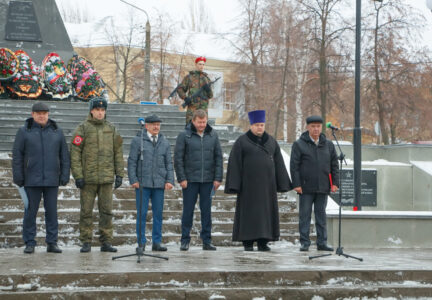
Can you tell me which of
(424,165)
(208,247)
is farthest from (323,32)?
(208,247)

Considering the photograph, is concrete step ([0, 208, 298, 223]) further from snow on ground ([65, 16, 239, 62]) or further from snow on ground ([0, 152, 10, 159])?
snow on ground ([65, 16, 239, 62])

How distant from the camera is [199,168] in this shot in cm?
956

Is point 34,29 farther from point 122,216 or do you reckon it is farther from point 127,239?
point 127,239

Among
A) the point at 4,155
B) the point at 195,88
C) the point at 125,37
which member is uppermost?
the point at 125,37

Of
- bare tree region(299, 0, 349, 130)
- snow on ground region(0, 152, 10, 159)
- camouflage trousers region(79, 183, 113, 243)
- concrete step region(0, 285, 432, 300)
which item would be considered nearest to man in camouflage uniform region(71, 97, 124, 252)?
camouflage trousers region(79, 183, 113, 243)

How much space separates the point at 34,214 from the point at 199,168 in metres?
2.25

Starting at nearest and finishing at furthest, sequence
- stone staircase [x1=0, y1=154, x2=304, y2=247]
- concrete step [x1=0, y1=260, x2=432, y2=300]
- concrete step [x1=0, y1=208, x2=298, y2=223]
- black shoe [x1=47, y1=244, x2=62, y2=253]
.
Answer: concrete step [x1=0, y1=260, x2=432, y2=300] → black shoe [x1=47, y1=244, x2=62, y2=253] → stone staircase [x1=0, y1=154, x2=304, y2=247] → concrete step [x1=0, y1=208, x2=298, y2=223]

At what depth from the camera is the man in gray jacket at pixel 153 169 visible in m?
9.20

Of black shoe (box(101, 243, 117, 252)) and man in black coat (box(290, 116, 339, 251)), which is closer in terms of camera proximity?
black shoe (box(101, 243, 117, 252))

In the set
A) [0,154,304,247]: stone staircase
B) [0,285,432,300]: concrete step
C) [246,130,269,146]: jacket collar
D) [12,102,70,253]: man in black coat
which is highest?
[246,130,269,146]: jacket collar

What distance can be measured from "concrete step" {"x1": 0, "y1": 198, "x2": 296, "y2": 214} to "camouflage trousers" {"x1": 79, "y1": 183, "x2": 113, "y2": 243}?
1.87 meters

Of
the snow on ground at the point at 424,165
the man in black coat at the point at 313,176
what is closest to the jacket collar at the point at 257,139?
the man in black coat at the point at 313,176

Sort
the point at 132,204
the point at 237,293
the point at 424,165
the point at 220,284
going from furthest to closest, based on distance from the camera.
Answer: the point at 424,165
the point at 132,204
the point at 220,284
the point at 237,293

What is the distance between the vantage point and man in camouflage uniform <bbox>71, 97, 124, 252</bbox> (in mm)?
9055
